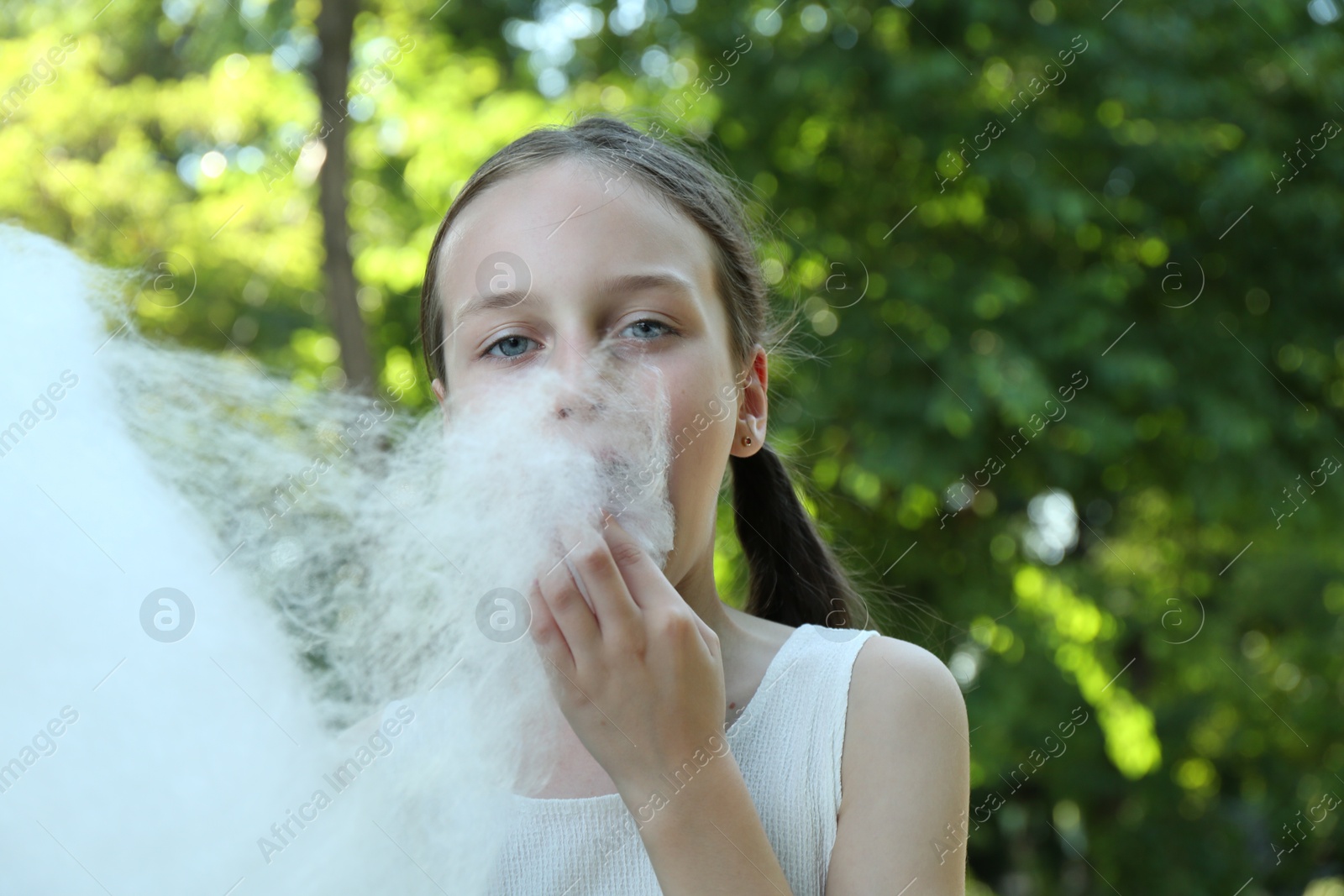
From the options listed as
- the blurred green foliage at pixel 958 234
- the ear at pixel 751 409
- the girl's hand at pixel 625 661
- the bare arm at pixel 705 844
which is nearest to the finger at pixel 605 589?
the girl's hand at pixel 625 661

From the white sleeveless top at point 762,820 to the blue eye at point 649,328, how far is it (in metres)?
0.54

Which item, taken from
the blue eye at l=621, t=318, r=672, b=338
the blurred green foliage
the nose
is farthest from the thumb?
the blurred green foliage

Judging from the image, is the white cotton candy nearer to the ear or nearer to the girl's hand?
the girl's hand

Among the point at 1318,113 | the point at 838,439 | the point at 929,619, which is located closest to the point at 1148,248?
the point at 1318,113

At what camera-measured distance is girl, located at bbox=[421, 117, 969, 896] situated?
4.26 feet

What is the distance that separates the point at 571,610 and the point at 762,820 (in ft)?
1.60

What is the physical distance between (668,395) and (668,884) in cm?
62

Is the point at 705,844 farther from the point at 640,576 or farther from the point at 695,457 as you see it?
the point at 695,457

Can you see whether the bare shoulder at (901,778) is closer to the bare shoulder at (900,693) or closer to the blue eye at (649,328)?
the bare shoulder at (900,693)

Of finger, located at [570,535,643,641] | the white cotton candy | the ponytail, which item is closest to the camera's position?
the white cotton candy

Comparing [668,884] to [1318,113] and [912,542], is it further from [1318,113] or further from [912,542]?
[1318,113]

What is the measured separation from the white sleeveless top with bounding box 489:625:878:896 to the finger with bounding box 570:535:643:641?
36 centimetres

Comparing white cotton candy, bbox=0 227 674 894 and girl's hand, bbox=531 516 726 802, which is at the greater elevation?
girl's hand, bbox=531 516 726 802

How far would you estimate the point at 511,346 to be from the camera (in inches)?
61.5
